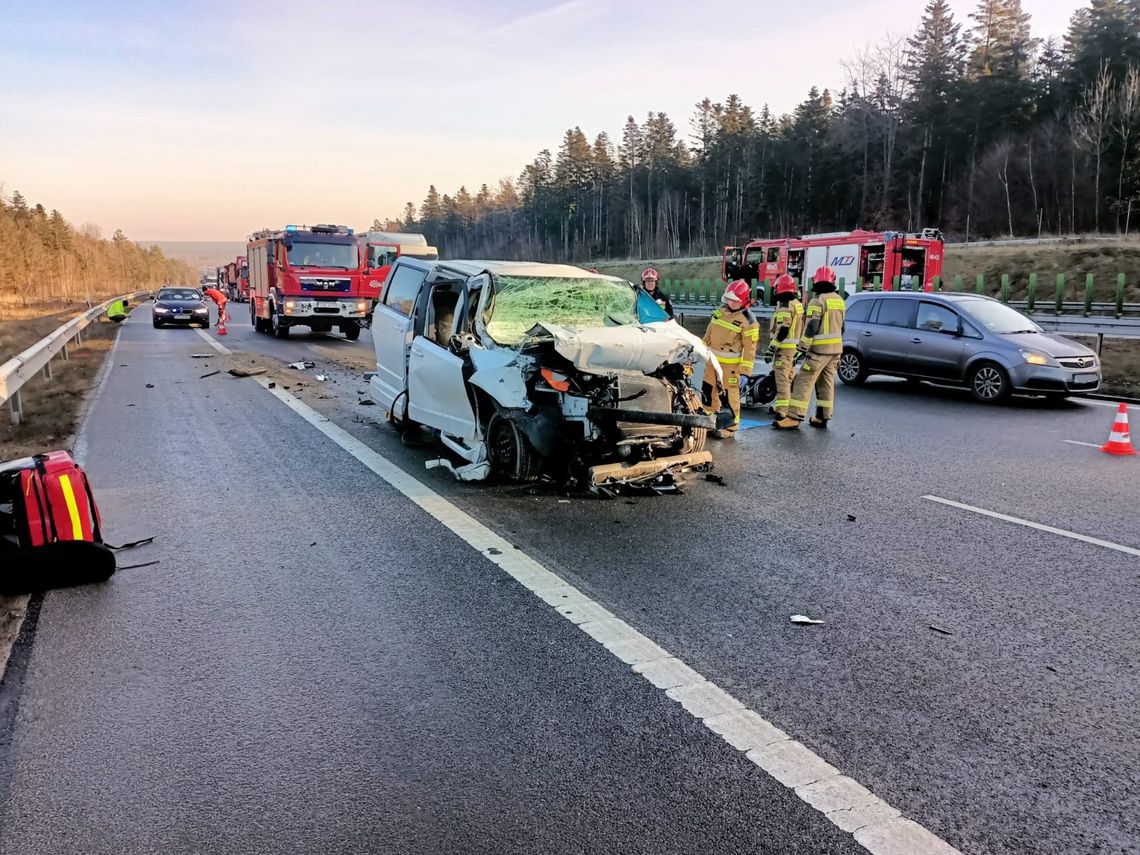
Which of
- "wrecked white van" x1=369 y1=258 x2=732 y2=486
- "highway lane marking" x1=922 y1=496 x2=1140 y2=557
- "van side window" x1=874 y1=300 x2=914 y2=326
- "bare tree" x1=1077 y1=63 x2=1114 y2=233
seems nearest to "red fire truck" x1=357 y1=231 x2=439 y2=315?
"van side window" x1=874 y1=300 x2=914 y2=326

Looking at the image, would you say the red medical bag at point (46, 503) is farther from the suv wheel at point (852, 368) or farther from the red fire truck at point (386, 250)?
the red fire truck at point (386, 250)

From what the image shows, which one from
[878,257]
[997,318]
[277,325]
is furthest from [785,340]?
[878,257]

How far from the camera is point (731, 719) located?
121 inches

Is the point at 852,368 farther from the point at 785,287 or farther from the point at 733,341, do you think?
the point at 733,341

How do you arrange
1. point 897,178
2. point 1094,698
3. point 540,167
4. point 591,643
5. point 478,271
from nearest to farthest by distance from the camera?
point 1094,698, point 591,643, point 478,271, point 897,178, point 540,167

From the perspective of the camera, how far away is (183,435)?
→ 8.68 metres

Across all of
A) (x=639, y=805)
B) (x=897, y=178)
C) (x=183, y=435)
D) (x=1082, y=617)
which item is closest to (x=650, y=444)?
(x=1082, y=617)

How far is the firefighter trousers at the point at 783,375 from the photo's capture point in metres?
9.77

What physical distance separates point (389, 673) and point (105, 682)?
1.19m

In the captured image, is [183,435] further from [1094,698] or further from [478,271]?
[1094,698]

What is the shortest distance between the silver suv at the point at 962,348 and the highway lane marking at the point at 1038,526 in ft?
20.6

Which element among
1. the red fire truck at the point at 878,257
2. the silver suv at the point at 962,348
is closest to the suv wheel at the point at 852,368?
the silver suv at the point at 962,348

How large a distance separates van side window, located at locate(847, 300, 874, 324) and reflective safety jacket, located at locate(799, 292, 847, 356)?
4.33 m

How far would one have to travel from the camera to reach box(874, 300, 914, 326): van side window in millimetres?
13023
